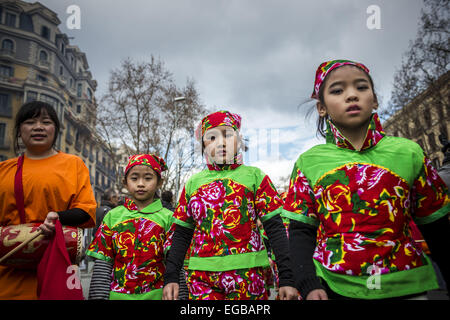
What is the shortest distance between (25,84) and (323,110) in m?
37.9

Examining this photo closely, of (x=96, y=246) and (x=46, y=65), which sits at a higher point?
(x=46, y=65)

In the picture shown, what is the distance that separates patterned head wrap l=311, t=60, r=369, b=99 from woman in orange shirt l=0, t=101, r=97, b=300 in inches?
71.3

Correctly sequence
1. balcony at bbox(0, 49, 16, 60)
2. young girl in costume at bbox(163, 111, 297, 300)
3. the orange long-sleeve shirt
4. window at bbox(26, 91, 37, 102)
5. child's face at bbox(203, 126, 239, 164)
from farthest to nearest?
1. balcony at bbox(0, 49, 16, 60)
2. window at bbox(26, 91, 37, 102)
3. child's face at bbox(203, 126, 239, 164)
4. the orange long-sleeve shirt
5. young girl in costume at bbox(163, 111, 297, 300)

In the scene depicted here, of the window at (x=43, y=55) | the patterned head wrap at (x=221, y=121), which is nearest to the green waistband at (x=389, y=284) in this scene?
the patterned head wrap at (x=221, y=121)

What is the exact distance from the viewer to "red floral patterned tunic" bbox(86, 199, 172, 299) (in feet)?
8.36

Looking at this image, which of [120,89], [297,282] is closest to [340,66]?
[297,282]

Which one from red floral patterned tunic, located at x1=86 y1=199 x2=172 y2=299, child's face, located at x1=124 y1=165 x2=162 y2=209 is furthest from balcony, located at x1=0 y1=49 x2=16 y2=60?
red floral patterned tunic, located at x1=86 y1=199 x2=172 y2=299

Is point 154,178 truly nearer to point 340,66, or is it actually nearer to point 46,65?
point 340,66

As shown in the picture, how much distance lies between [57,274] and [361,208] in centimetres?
180

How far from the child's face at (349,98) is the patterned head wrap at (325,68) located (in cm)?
3

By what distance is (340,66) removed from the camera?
1685mm

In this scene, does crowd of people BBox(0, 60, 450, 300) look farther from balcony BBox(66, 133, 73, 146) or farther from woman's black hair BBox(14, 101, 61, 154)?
balcony BBox(66, 133, 73, 146)

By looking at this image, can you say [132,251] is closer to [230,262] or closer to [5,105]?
[230,262]

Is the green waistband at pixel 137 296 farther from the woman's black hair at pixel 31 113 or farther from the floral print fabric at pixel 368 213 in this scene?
the floral print fabric at pixel 368 213
